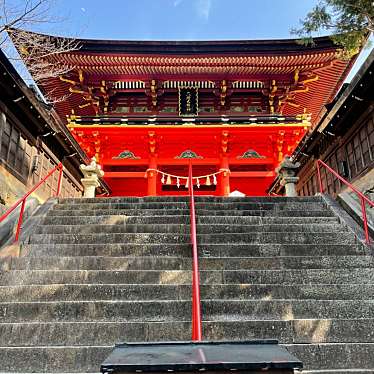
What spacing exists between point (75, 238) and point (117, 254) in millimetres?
968

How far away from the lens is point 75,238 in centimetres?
626

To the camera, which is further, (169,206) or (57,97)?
(57,97)

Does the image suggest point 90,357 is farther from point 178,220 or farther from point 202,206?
point 202,206

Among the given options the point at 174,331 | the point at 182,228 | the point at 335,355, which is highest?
the point at 182,228

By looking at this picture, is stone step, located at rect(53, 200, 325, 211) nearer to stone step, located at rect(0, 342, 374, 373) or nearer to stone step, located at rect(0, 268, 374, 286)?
stone step, located at rect(0, 268, 374, 286)

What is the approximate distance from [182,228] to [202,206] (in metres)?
1.36

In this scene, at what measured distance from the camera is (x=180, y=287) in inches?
185

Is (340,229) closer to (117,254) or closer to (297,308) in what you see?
(297,308)

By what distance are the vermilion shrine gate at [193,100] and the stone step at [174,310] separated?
9.54m

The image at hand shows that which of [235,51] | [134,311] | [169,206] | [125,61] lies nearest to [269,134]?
[235,51]

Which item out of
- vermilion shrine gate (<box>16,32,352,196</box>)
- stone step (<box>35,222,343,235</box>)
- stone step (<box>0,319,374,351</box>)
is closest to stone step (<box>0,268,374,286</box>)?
stone step (<box>0,319,374,351</box>)

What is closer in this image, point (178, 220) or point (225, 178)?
point (178, 220)

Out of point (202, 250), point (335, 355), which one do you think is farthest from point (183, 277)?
point (335, 355)

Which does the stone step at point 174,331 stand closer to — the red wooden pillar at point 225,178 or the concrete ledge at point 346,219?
the concrete ledge at point 346,219
